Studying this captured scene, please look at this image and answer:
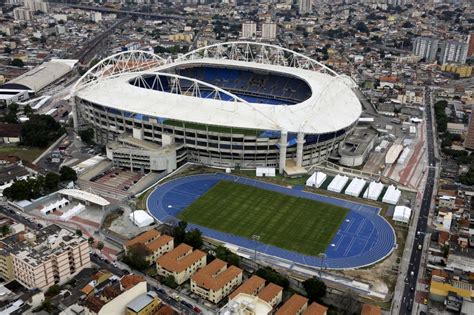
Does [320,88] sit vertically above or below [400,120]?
above

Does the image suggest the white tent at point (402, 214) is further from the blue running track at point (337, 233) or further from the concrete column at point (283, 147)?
the concrete column at point (283, 147)

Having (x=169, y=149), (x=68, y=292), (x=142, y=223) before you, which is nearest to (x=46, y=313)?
(x=68, y=292)

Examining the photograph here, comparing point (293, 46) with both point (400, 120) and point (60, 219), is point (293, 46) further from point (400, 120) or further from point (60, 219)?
point (60, 219)

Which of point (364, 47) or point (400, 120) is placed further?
point (364, 47)

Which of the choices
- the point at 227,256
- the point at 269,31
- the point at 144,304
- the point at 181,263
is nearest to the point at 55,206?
the point at 181,263

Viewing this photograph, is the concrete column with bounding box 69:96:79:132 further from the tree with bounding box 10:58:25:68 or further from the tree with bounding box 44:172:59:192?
the tree with bounding box 10:58:25:68

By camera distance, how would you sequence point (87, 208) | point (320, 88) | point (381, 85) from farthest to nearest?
point (381, 85) < point (320, 88) < point (87, 208)

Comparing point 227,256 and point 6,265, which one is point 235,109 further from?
point 6,265
